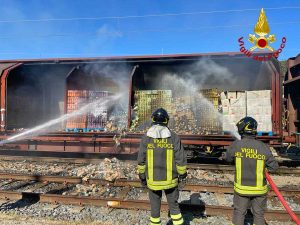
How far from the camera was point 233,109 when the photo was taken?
32.1ft

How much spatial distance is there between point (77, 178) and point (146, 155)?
3.92 meters

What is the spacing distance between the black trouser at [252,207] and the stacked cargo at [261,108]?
592 cm

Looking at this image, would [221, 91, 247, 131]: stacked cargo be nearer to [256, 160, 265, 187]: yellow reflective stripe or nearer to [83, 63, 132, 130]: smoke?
[83, 63, 132, 130]: smoke

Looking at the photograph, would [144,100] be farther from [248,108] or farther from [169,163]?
[169,163]

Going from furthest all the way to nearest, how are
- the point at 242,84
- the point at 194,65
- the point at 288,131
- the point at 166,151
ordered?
the point at 242,84 < the point at 194,65 < the point at 288,131 < the point at 166,151

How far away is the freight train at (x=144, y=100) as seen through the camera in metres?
9.51

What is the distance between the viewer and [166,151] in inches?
156

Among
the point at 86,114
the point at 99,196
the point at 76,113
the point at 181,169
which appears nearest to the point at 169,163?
the point at 181,169

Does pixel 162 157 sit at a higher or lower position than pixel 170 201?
higher

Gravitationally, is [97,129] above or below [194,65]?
below

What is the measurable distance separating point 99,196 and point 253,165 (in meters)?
3.80

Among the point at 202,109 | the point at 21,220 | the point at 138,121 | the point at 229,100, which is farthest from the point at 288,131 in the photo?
the point at 21,220

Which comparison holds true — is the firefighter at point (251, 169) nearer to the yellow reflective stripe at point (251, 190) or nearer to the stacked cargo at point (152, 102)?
the yellow reflective stripe at point (251, 190)

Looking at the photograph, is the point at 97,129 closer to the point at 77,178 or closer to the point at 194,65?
the point at 77,178
